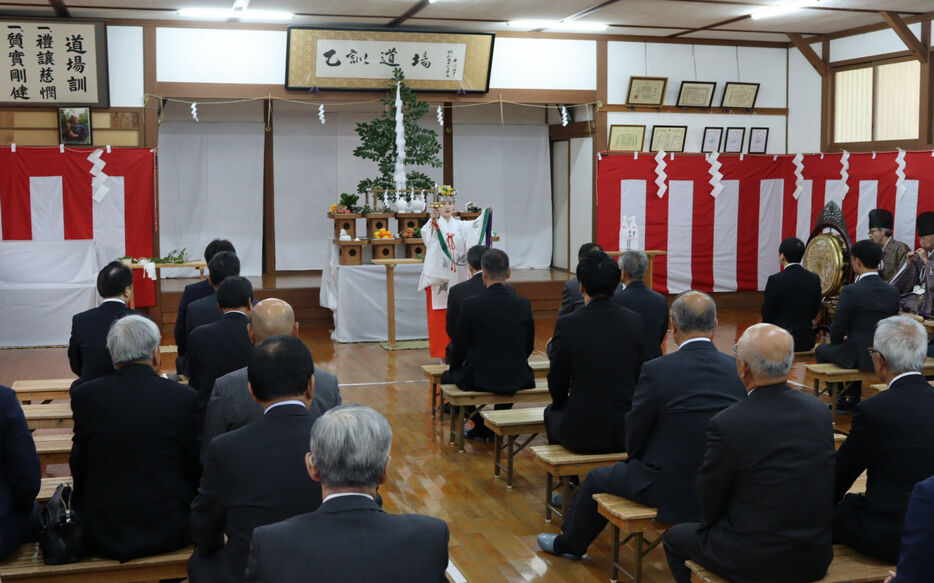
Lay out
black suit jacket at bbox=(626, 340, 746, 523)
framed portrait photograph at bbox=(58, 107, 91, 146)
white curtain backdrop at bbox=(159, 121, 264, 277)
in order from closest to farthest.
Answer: black suit jacket at bbox=(626, 340, 746, 523) → framed portrait photograph at bbox=(58, 107, 91, 146) → white curtain backdrop at bbox=(159, 121, 264, 277)

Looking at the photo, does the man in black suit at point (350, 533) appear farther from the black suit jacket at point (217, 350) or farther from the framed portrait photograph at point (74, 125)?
the framed portrait photograph at point (74, 125)

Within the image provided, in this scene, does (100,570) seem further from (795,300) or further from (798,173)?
(798,173)

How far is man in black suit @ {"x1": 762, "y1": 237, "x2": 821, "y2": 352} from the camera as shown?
6.61 meters

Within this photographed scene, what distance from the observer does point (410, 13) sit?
9.14 m

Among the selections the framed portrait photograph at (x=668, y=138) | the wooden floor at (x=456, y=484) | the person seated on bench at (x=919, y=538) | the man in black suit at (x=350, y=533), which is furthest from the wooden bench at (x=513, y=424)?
the framed portrait photograph at (x=668, y=138)

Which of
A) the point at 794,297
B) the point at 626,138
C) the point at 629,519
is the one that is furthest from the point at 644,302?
the point at 626,138

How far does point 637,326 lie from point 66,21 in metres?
7.22

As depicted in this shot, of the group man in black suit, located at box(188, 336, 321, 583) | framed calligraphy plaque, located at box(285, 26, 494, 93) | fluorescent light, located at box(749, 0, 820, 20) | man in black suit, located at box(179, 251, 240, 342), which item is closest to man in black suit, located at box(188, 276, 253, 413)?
man in black suit, located at box(179, 251, 240, 342)

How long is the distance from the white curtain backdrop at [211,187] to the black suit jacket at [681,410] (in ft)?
28.8

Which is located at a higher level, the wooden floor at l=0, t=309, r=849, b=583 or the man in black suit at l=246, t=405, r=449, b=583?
the man in black suit at l=246, t=405, r=449, b=583

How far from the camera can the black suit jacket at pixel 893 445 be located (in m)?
2.76

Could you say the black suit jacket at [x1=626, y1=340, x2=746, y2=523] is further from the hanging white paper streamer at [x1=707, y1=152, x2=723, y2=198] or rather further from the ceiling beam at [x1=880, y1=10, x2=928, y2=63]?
the hanging white paper streamer at [x1=707, y1=152, x2=723, y2=198]

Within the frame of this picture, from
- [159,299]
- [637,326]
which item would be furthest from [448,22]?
[637,326]

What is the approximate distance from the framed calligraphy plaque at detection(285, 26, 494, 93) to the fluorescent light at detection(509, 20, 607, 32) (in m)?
0.40
